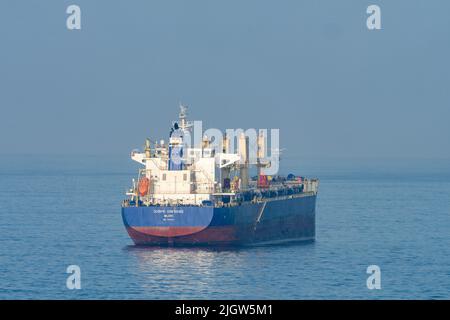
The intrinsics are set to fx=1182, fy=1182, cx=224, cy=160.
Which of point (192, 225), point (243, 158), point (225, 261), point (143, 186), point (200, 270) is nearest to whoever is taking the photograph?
point (200, 270)

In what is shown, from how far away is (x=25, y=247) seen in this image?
76.8 metres

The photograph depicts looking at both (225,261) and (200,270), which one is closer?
(200,270)

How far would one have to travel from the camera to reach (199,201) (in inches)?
2862

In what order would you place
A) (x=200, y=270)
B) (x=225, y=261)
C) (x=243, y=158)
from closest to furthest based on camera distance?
(x=200, y=270), (x=225, y=261), (x=243, y=158)

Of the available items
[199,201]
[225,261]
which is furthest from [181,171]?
[225,261]

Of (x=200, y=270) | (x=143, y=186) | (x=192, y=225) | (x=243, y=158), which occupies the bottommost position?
(x=200, y=270)

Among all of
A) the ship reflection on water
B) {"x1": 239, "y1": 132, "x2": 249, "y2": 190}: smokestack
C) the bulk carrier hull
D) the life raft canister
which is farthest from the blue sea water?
{"x1": 239, "y1": 132, "x2": 249, "y2": 190}: smokestack

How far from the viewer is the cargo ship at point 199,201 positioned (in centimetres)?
7038

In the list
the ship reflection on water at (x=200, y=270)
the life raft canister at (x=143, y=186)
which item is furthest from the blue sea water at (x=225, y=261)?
the life raft canister at (x=143, y=186)

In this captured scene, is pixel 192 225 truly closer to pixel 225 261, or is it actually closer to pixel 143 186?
pixel 225 261

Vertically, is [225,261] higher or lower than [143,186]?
lower

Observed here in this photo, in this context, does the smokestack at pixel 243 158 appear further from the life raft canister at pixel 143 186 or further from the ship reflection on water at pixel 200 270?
the life raft canister at pixel 143 186
